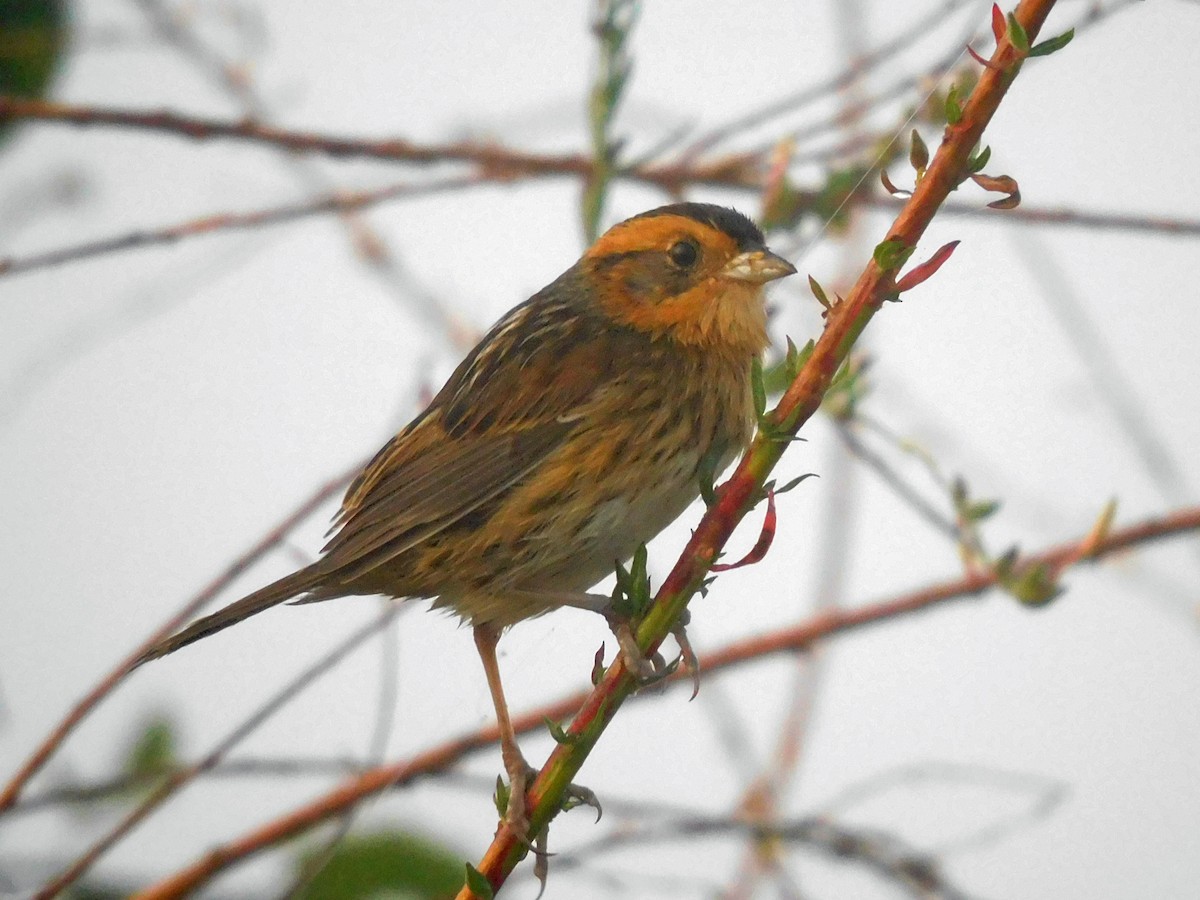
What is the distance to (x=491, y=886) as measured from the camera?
162cm

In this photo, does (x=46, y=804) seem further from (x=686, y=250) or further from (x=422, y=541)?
(x=686, y=250)

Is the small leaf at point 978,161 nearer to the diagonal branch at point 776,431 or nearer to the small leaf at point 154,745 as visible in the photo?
the diagonal branch at point 776,431

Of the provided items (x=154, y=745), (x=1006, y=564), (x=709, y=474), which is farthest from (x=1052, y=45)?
(x=154, y=745)

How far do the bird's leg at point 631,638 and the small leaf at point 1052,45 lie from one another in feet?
2.45

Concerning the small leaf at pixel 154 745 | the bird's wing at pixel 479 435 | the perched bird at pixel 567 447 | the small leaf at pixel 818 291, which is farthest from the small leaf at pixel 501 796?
the small leaf at pixel 154 745

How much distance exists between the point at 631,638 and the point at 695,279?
1648 millimetres

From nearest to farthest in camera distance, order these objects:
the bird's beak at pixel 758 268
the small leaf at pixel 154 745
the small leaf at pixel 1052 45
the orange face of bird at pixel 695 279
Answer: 1. the small leaf at pixel 1052 45
2. the bird's beak at pixel 758 268
3. the orange face of bird at pixel 695 279
4. the small leaf at pixel 154 745

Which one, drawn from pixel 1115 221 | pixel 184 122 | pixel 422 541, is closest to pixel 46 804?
pixel 422 541

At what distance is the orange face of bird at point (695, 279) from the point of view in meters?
3.05

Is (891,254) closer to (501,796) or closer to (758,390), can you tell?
(758,390)

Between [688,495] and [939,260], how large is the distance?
4.24ft

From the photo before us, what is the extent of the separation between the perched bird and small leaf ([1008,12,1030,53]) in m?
1.38

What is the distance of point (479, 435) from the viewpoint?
3084 millimetres

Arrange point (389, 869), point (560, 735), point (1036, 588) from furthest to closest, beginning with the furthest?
1. point (389, 869)
2. point (1036, 588)
3. point (560, 735)
